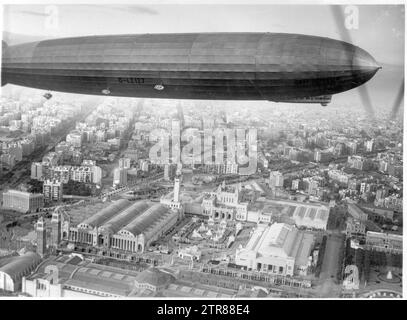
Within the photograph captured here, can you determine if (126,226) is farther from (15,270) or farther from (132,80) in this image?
(132,80)

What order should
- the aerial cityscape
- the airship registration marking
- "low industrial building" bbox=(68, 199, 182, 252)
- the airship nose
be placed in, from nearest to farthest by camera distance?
the airship nose, the airship registration marking, the aerial cityscape, "low industrial building" bbox=(68, 199, 182, 252)

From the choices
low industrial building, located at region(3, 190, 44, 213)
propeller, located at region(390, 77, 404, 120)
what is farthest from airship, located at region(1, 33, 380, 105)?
low industrial building, located at region(3, 190, 44, 213)

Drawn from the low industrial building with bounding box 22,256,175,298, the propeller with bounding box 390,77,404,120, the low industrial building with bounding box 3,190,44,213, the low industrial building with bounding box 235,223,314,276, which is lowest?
the low industrial building with bounding box 22,256,175,298

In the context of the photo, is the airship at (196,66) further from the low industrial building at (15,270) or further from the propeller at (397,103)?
the low industrial building at (15,270)

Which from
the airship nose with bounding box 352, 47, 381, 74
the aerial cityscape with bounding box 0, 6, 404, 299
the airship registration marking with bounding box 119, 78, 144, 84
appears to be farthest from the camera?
the aerial cityscape with bounding box 0, 6, 404, 299

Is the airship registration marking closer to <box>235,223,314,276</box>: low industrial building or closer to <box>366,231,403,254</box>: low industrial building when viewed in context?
<box>235,223,314,276</box>: low industrial building
